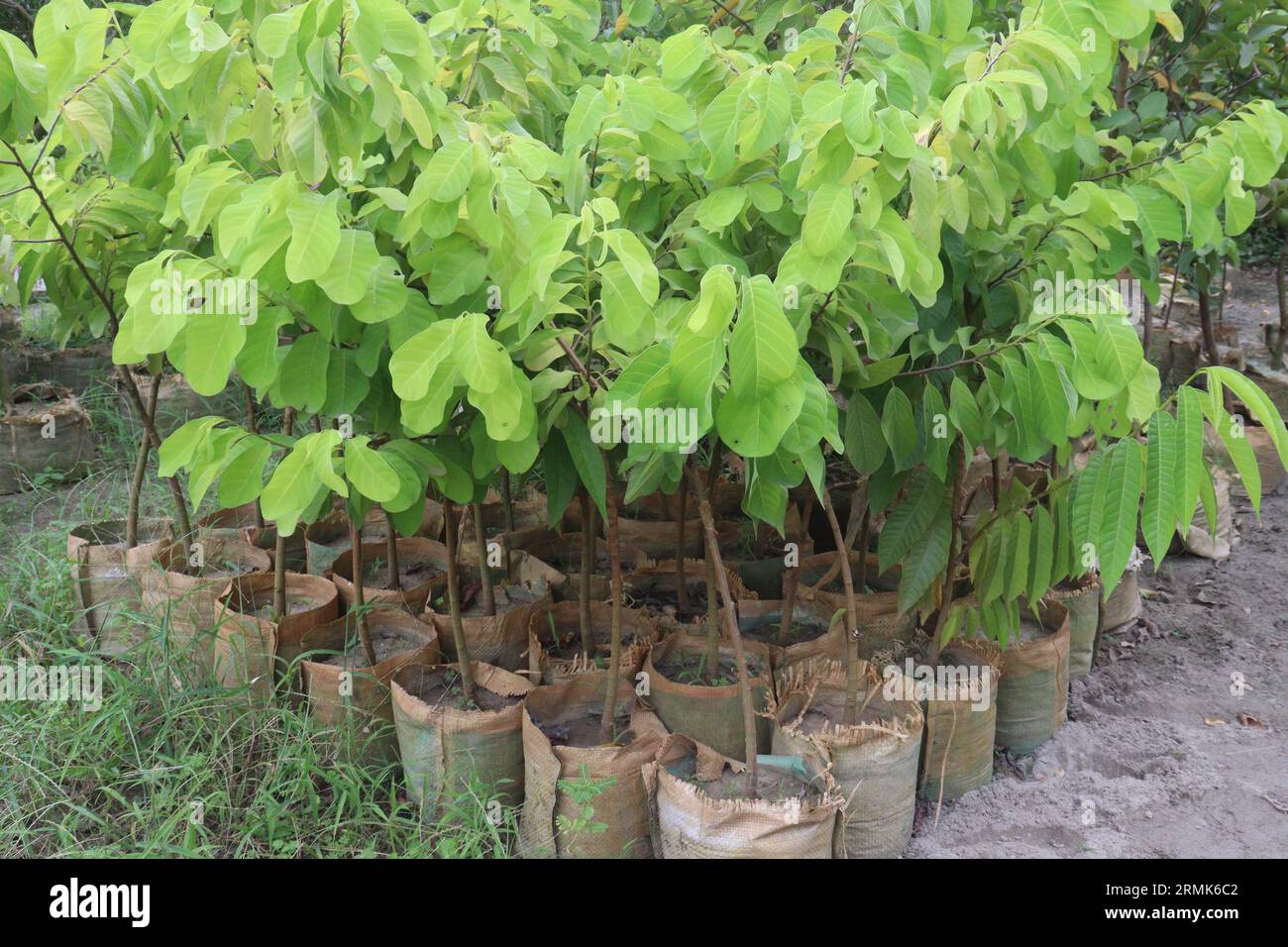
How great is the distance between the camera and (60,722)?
252 centimetres

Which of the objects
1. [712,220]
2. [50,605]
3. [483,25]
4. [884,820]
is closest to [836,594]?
[884,820]

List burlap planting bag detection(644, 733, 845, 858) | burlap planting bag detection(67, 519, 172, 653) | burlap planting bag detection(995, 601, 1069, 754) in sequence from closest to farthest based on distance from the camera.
A: 1. burlap planting bag detection(644, 733, 845, 858)
2. burlap planting bag detection(995, 601, 1069, 754)
3. burlap planting bag detection(67, 519, 172, 653)

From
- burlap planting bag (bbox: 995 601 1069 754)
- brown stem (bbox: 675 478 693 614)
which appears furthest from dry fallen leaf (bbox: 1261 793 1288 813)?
brown stem (bbox: 675 478 693 614)

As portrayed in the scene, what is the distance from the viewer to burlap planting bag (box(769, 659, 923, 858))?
7.36 ft

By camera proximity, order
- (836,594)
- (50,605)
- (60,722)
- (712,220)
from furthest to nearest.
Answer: (50,605) < (836,594) < (60,722) < (712,220)

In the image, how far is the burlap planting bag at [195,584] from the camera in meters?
2.71

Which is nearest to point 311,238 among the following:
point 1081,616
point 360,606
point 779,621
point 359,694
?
point 360,606

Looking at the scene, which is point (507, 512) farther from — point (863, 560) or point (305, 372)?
point (305, 372)

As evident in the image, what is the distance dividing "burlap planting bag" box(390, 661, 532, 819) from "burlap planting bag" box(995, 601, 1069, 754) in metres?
1.22

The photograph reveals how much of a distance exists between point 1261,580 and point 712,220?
9.53 ft

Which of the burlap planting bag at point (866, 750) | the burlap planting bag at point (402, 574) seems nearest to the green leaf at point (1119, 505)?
the burlap planting bag at point (866, 750)

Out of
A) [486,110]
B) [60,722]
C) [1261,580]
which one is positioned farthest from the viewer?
[1261,580]

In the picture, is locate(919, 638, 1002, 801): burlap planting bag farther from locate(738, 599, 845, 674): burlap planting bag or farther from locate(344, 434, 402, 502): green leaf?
locate(344, 434, 402, 502): green leaf

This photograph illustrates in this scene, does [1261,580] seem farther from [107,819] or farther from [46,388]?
[46,388]
